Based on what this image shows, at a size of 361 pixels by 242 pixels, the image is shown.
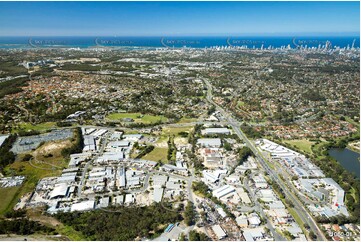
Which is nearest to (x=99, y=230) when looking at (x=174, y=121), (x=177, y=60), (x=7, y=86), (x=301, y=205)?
(x=301, y=205)

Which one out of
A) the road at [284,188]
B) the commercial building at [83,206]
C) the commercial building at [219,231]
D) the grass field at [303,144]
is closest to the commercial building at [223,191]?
the commercial building at [219,231]

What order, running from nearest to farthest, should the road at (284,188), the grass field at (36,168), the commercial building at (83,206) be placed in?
the road at (284,188) < the commercial building at (83,206) < the grass field at (36,168)

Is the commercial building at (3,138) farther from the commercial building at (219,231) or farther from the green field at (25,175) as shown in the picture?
the commercial building at (219,231)

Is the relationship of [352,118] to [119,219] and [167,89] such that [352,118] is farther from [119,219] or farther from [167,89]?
[119,219]

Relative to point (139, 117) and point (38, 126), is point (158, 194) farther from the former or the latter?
point (38, 126)

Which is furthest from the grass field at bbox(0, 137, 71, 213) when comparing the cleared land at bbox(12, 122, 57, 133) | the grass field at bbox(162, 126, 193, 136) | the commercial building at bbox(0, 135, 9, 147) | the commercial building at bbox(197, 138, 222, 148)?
the commercial building at bbox(197, 138, 222, 148)

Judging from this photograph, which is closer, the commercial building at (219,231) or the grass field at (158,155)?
the commercial building at (219,231)
